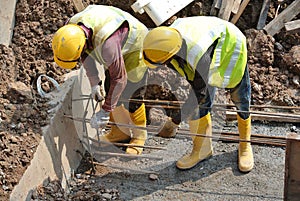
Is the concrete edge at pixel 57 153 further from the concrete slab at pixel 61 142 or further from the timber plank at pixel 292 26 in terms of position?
the timber plank at pixel 292 26

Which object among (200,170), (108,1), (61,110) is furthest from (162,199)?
(108,1)

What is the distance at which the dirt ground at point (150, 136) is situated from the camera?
5844 millimetres

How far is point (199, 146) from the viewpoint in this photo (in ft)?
21.0

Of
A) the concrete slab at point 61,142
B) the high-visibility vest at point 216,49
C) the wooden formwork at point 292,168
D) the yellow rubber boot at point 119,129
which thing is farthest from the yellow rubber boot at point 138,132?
the wooden formwork at point 292,168

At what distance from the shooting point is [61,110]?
623 centimetres

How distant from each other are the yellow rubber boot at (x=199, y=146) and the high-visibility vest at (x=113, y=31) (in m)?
0.84

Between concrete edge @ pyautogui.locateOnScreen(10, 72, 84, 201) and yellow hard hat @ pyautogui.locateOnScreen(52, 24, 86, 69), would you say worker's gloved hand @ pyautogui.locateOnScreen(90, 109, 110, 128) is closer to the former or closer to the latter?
concrete edge @ pyautogui.locateOnScreen(10, 72, 84, 201)

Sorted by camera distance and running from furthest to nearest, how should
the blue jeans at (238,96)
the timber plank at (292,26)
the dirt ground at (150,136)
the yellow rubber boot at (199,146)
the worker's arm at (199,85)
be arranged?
the timber plank at (292,26)
the yellow rubber boot at (199,146)
the blue jeans at (238,96)
the dirt ground at (150,136)
the worker's arm at (199,85)

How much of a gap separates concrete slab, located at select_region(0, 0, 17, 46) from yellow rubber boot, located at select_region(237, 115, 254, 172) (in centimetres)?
309

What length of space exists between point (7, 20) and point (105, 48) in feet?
7.37

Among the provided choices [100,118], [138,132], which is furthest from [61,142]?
[138,132]

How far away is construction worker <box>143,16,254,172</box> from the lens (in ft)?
18.0

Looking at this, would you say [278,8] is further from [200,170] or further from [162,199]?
[162,199]

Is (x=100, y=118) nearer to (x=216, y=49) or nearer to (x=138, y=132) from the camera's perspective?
(x=138, y=132)
